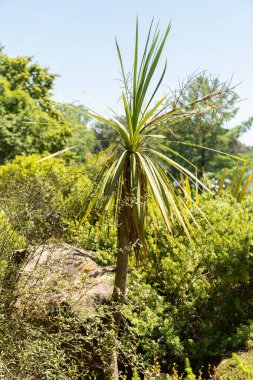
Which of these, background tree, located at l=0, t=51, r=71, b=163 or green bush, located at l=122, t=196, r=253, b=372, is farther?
background tree, located at l=0, t=51, r=71, b=163

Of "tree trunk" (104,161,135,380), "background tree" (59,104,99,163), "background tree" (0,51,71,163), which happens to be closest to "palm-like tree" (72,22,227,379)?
"tree trunk" (104,161,135,380)

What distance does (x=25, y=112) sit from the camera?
23938 millimetres

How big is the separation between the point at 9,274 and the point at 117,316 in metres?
1.22

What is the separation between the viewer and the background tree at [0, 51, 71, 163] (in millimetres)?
23008

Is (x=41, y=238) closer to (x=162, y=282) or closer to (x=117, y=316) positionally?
(x=117, y=316)

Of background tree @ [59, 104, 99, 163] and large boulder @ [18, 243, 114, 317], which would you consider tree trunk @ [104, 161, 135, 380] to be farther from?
background tree @ [59, 104, 99, 163]

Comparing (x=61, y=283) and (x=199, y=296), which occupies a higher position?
(x=61, y=283)

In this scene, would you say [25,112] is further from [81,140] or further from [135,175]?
[135,175]

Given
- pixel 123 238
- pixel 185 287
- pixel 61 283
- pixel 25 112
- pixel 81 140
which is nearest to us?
pixel 61 283

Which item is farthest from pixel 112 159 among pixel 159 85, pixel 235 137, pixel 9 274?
pixel 235 137

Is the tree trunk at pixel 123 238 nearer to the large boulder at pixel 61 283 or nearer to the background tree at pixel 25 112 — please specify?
the large boulder at pixel 61 283

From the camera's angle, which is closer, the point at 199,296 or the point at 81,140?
the point at 199,296

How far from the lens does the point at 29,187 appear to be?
211 inches

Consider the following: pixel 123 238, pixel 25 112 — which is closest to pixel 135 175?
pixel 123 238
